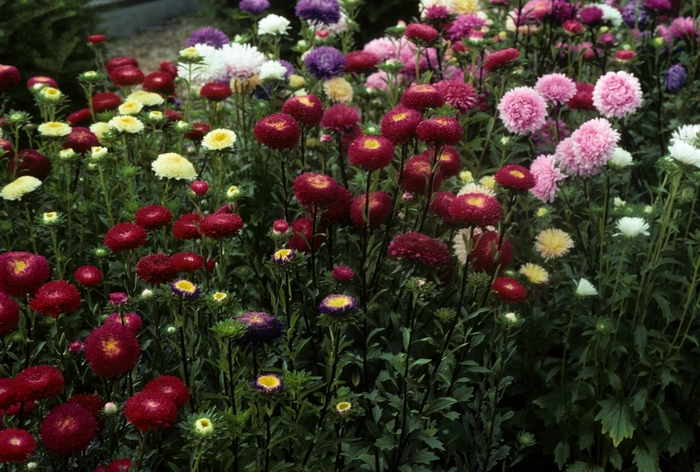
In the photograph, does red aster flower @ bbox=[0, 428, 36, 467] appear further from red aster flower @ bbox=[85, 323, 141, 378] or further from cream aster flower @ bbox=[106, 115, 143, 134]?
cream aster flower @ bbox=[106, 115, 143, 134]

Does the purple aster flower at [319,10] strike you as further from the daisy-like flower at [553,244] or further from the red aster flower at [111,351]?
the red aster flower at [111,351]

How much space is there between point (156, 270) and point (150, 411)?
0.49 m

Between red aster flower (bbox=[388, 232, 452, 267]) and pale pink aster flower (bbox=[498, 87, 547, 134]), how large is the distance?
818mm

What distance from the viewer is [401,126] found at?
2.07 metres

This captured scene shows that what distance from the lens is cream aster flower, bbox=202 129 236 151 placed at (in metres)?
2.44

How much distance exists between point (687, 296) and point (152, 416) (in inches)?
69.5

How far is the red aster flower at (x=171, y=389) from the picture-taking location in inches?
64.3

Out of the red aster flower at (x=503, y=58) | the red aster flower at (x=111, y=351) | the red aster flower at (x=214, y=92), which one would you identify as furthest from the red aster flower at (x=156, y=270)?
the red aster flower at (x=503, y=58)

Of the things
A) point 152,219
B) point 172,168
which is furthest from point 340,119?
point 152,219

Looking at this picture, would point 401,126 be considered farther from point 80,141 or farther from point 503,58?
point 80,141

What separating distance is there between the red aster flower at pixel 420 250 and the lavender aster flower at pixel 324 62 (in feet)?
4.48

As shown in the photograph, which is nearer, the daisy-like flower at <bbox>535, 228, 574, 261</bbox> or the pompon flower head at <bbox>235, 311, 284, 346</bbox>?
the pompon flower head at <bbox>235, 311, 284, 346</bbox>

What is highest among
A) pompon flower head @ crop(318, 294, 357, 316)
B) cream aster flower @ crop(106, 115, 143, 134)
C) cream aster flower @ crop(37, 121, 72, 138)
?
cream aster flower @ crop(106, 115, 143, 134)

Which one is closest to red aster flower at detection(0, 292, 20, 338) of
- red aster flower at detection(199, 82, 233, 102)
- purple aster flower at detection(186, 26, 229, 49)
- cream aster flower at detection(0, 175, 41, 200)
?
cream aster flower at detection(0, 175, 41, 200)
